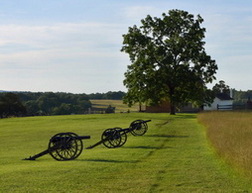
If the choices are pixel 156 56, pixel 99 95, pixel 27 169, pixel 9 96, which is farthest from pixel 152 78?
pixel 99 95

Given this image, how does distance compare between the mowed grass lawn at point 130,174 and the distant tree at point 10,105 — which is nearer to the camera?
the mowed grass lawn at point 130,174

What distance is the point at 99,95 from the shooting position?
18400 cm

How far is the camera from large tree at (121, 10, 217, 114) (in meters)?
58.3

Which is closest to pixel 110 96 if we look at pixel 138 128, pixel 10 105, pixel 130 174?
pixel 10 105

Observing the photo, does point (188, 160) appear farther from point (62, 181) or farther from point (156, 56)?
point (156, 56)

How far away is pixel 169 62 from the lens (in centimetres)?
5841

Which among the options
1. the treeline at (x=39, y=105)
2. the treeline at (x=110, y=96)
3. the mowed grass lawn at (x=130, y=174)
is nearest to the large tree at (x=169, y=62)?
the treeline at (x=39, y=105)

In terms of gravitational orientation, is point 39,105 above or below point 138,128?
above

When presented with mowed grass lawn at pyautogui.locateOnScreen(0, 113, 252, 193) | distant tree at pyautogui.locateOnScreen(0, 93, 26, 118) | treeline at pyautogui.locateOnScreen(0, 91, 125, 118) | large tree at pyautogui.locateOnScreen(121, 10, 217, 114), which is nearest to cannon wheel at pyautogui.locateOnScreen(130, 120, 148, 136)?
mowed grass lawn at pyautogui.locateOnScreen(0, 113, 252, 193)

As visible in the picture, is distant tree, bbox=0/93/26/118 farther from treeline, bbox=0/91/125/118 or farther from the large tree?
the large tree

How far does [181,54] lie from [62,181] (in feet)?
158

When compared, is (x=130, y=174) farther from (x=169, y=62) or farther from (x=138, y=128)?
(x=169, y=62)

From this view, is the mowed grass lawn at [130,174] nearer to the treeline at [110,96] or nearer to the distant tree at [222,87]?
the distant tree at [222,87]

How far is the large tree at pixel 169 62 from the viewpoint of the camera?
5828 cm
